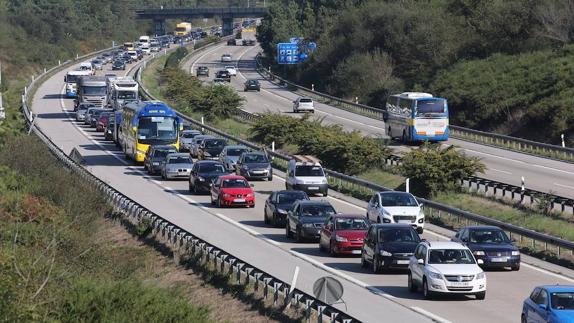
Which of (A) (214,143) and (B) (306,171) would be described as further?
(A) (214,143)

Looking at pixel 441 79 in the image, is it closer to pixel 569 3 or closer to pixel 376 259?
pixel 569 3

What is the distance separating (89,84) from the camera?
8944cm

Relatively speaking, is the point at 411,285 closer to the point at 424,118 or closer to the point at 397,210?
the point at 397,210

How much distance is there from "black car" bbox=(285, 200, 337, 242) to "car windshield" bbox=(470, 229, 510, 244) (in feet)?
20.2

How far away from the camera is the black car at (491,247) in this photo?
3256cm

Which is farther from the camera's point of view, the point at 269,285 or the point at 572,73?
the point at 572,73

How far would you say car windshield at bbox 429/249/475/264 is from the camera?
2841 cm

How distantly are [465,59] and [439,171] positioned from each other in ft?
177

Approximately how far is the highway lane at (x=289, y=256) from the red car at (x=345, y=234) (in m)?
0.37

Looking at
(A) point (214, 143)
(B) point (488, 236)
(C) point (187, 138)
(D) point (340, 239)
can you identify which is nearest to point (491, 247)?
(B) point (488, 236)

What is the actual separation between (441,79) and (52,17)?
100605 mm

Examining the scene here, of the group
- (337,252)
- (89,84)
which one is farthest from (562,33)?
(337,252)

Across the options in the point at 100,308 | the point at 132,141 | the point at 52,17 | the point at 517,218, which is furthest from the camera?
the point at 52,17

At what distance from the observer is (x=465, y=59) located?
3971 inches
